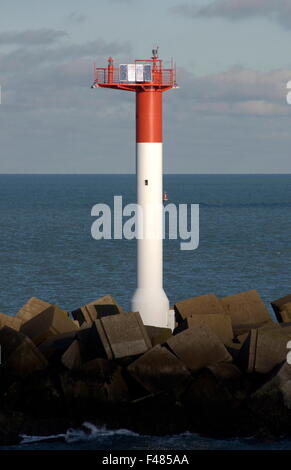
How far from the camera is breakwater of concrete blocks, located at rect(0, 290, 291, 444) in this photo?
20453 millimetres

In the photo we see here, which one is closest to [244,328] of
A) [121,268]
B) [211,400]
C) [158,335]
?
[158,335]

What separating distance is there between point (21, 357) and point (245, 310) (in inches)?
291

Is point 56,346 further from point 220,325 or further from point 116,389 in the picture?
point 220,325

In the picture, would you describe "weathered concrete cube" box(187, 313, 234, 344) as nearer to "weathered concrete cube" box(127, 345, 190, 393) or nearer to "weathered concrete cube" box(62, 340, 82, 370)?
"weathered concrete cube" box(127, 345, 190, 393)

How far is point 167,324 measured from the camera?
85.2ft

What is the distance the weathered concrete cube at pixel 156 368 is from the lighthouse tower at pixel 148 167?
4.69 metres

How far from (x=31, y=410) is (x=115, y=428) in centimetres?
191

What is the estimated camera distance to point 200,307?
25438mm

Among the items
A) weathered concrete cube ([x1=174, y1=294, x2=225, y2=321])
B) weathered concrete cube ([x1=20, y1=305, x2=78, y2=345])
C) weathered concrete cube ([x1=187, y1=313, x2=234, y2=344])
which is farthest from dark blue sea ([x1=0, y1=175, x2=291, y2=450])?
weathered concrete cube ([x1=174, y1=294, x2=225, y2=321])

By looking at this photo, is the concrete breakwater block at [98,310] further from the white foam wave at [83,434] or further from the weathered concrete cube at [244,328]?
the white foam wave at [83,434]

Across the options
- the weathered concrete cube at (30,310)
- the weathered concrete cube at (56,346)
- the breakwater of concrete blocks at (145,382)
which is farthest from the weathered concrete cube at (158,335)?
the weathered concrete cube at (30,310)

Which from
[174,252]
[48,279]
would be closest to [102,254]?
[174,252]

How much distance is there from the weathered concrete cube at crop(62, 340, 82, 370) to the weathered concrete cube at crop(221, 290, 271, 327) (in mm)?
5756

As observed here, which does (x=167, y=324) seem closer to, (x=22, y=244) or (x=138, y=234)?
(x=138, y=234)
